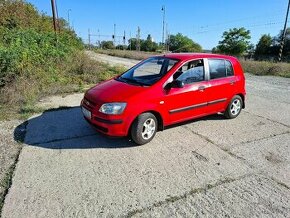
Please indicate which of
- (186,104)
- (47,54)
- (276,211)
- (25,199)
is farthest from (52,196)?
(47,54)

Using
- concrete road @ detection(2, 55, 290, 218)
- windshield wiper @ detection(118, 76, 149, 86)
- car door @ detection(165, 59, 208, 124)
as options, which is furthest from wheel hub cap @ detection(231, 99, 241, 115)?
windshield wiper @ detection(118, 76, 149, 86)

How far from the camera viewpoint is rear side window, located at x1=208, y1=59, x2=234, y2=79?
5691 millimetres

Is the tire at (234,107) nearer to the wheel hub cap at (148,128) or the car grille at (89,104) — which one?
the wheel hub cap at (148,128)

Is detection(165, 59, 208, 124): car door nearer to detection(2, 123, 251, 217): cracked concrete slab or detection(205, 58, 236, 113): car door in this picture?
detection(205, 58, 236, 113): car door

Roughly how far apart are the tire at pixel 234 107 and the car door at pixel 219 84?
14 cm

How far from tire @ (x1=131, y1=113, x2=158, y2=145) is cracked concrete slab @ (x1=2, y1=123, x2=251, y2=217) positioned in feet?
0.52

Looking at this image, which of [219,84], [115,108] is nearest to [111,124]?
[115,108]

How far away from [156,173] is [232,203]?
3.68 feet

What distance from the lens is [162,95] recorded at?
4.78m

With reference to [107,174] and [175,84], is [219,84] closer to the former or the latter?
[175,84]

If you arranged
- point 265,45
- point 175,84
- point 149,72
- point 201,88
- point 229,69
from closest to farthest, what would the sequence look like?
point 175,84, point 201,88, point 149,72, point 229,69, point 265,45

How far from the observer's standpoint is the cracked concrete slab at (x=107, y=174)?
3.08 meters

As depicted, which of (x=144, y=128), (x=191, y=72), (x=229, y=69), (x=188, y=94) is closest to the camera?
(x=144, y=128)

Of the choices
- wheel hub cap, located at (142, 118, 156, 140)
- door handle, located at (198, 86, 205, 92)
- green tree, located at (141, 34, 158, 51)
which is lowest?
wheel hub cap, located at (142, 118, 156, 140)
